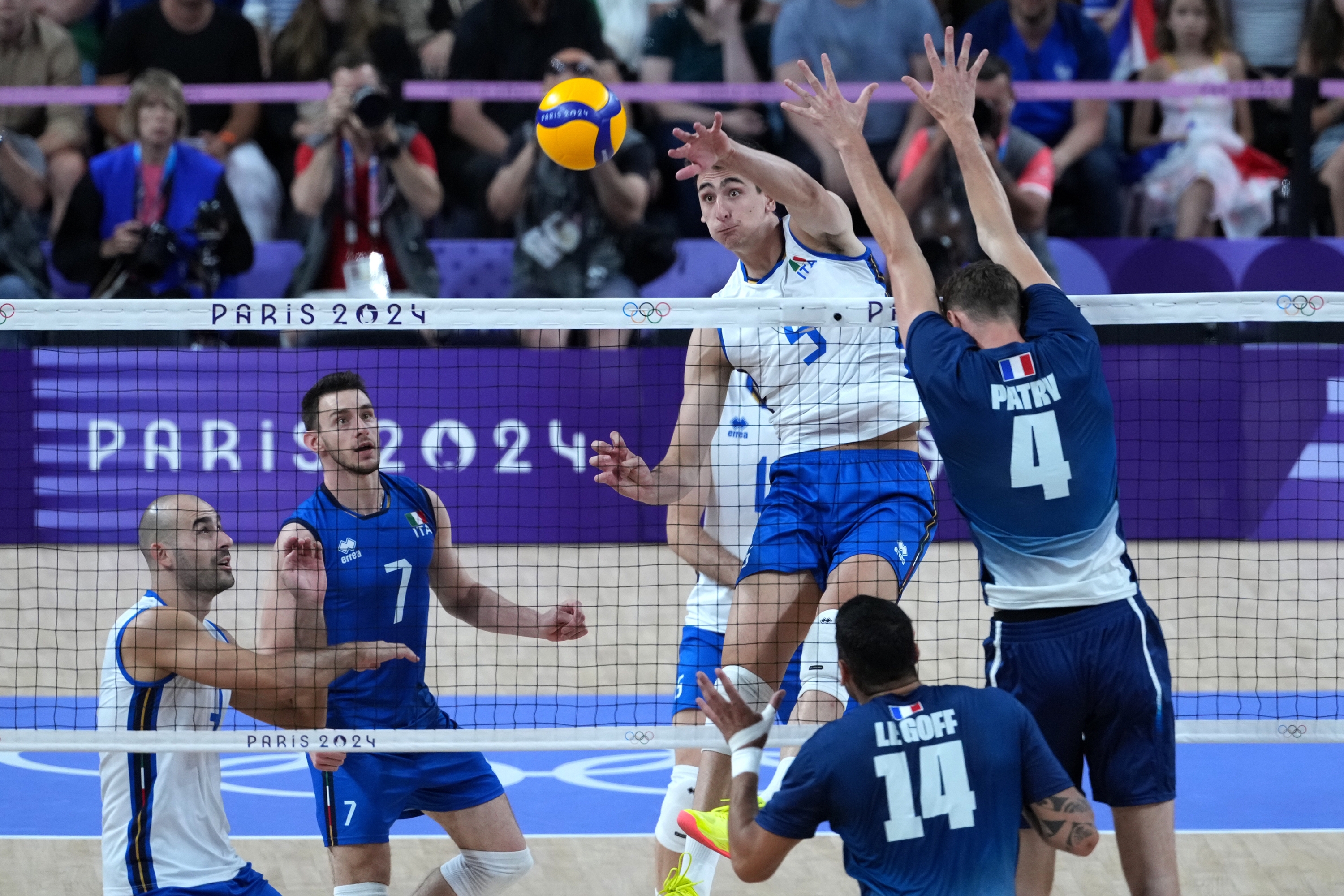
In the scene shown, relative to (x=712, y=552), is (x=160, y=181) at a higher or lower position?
higher

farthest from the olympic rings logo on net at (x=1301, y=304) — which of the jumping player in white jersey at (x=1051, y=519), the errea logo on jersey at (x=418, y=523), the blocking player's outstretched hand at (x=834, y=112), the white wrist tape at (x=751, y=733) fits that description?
the errea logo on jersey at (x=418, y=523)

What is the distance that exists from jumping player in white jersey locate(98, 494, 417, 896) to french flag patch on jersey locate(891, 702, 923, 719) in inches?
77.2

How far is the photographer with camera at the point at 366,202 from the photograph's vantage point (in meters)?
11.8

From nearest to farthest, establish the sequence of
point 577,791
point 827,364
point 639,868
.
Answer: point 827,364, point 639,868, point 577,791

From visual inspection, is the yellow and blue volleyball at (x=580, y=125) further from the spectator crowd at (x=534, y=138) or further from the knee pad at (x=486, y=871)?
the spectator crowd at (x=534, y=138)

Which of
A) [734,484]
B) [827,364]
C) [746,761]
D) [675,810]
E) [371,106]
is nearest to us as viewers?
[746,761]

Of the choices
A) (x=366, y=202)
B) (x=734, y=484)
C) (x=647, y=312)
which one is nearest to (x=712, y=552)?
(x=734, y=484)

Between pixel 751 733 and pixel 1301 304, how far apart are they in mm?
2625

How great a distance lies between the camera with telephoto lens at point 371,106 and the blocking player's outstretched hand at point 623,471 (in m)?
5.72

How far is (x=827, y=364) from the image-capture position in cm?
631

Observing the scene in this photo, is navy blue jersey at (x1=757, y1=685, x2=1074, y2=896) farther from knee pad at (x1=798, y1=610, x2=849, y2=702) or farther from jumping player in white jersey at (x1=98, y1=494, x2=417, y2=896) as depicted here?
jumping player in white jersey at (x1=98, y1=494, x2=417, y2=896)

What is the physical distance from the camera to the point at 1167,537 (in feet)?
39.8

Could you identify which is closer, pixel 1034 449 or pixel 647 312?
pixel 1034 449

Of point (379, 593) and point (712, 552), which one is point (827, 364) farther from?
point (379, 593)
